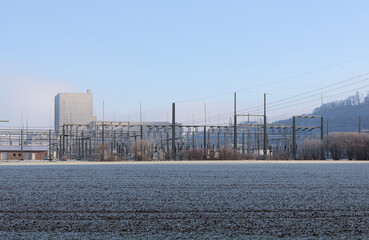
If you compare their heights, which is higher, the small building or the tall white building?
the tall white building

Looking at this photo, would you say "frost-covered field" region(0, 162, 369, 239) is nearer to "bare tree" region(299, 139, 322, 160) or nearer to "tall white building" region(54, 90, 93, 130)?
"bare tree" region(299, 139, 322, 160)

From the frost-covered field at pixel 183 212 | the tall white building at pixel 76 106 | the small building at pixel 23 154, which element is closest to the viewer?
the frost-covered field at pixel 183 212

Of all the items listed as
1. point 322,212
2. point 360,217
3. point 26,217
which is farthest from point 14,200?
point 360,217

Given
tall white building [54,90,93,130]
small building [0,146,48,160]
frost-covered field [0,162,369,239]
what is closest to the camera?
frost-covered field [0,162,369,239]

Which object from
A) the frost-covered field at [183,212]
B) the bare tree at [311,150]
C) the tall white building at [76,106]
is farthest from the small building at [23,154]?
the tall white building at [76,106]

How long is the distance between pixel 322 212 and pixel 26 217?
3.52 metres

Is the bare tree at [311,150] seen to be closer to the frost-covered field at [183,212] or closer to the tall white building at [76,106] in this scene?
the frost-covered field at [183,212]

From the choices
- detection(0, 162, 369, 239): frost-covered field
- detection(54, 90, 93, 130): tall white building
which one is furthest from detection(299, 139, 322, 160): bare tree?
detection(54, 90, 93, 130): tall white building

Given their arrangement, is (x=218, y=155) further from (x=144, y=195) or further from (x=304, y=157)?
(x=144, y=195)

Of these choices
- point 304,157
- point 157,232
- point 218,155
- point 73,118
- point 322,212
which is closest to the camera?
point 157,232

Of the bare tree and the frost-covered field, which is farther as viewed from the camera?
the bare tree

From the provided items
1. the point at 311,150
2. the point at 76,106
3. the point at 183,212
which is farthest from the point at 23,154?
the point at 76,106

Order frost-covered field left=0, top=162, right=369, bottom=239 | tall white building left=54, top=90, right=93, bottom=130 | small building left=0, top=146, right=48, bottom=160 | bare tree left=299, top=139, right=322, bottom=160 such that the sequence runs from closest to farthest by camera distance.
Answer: frost-covered field left=0, top=162, right=369, bottom=239 → bare tree left=299, top=139, right=322, bottom=160 → small building left=0, top=146, right=48, bottom=160 → tall white building left=54, top=90, right=93, bottom=130

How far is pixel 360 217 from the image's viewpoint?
17.3ft
